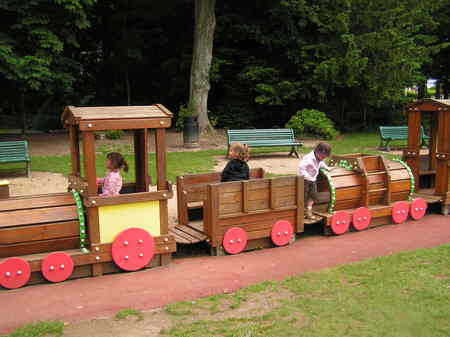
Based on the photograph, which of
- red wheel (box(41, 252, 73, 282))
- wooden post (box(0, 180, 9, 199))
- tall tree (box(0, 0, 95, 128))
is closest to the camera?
red wheel (box(41, 252, 73, 282))

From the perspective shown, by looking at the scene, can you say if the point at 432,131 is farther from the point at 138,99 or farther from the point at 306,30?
the point at 138,99

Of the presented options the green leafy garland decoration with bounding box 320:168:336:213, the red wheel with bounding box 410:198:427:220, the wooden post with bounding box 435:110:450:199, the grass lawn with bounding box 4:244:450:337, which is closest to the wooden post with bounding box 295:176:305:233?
the green leafy garland decoration with bounding box 320:168:336:213

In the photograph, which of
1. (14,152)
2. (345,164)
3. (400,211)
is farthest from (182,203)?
(14,152)

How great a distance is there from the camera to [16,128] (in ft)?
98.3

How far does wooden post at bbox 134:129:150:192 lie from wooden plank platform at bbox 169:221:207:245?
76 cm

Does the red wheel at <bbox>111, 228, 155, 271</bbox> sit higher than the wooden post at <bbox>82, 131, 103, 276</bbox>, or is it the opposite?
the wooden post at <bbox>82, 131, 103, 276</bbox>

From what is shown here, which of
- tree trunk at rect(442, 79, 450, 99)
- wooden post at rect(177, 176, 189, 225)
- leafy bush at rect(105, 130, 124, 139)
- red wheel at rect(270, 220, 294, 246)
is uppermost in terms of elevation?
tree trunk at rect(442, 79, 450, 99)

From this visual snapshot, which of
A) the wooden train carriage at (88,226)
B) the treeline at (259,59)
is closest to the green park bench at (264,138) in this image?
the treeline at (259,59)

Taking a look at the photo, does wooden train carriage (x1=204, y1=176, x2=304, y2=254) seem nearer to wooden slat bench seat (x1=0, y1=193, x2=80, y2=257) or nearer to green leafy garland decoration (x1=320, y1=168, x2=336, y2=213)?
green leafy garland decoration (x1=320, y1=168, x2=336, y2=213)

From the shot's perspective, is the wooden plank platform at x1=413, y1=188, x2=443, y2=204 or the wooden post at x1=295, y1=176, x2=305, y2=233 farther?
the wooden plank platform at x1=413, y1=188, x2=443, y2=204

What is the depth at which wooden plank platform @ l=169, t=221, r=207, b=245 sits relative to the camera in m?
6.77

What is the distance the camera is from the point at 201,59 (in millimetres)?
21562

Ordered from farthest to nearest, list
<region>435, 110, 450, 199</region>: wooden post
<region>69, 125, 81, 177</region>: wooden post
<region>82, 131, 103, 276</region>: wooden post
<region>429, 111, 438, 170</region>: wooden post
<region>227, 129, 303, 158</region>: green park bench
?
<region>227, 129, 303, 158</region>: green park bench → <region>429, 111, 438, 170</region>: wooden post → <region>435, 110, 450, 199</region>: wooden post → <region>69, 125, 81, 177</region>: wooden post → <region>82, 131, 103, 276</region>: wooden post

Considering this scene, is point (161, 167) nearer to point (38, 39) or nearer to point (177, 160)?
point (177, 160)
